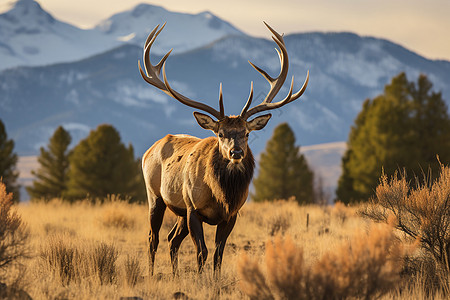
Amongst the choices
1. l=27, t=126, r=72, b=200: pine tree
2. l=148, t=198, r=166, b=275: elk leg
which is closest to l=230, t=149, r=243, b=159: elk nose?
l=148, t=198, r=166, b=275: elk leg

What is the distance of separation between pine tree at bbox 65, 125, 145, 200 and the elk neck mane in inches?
758

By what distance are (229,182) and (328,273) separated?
2457mm

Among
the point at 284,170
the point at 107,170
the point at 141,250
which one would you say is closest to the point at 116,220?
the point at 141,250

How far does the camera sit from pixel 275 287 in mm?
4492

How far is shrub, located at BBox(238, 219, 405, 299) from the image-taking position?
14.4 ft

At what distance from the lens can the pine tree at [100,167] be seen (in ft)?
83.3

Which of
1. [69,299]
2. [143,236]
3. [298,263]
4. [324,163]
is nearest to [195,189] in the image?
[69,299]

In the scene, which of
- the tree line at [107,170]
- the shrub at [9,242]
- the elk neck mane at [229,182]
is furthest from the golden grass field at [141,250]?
the tree line at [107,170]

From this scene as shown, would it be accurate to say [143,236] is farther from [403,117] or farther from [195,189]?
[403,117]

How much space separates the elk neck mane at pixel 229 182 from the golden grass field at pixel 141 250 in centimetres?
77

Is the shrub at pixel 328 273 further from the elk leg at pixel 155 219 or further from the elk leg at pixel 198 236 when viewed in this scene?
the elk leg at pixel 155 219

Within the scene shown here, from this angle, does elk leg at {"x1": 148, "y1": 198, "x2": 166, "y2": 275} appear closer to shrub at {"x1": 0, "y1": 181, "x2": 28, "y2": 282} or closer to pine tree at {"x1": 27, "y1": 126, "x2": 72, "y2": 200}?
shrub at {"x1": 0, "y1": 181, "x2": 28, "y2": 282}

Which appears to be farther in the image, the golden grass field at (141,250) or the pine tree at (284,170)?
the pine tree at (284,170)

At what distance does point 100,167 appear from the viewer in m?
25.8
